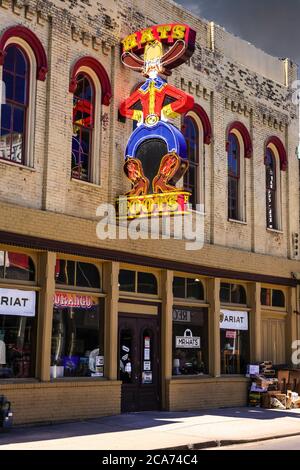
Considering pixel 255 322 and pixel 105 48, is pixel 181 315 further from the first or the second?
pixel 105 48

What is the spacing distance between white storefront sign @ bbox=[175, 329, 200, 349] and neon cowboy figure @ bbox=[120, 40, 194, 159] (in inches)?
207

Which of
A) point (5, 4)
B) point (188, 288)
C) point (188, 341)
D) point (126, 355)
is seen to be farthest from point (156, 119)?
point (188, 341)

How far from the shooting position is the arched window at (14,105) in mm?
15203

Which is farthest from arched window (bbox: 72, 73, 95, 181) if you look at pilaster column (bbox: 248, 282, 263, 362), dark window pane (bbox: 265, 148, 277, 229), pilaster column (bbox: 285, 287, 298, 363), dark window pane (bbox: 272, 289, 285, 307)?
pilaster column (bbox: 285, 287, 298, 363)

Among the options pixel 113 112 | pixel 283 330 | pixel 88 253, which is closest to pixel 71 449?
pixel 88 253

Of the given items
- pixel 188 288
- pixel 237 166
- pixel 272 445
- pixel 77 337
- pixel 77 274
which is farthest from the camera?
pixel 237 166

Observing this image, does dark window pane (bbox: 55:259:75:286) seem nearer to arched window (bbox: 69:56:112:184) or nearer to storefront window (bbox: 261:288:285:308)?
arched window (bbox: 69:56:112:184)

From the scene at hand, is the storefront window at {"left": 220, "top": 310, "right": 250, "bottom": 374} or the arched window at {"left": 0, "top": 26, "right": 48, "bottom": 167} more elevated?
the arched window at {"left": 0, "top": 26, "right": 48, "bottom": 167}

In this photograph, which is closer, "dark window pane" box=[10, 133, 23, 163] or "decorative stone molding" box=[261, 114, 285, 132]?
"dark window pane" box=[10, 133, 23, 163]

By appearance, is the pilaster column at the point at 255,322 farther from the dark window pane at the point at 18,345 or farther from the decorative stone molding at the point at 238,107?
the dark window pane at the point at 18,345

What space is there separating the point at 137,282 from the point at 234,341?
4.64m

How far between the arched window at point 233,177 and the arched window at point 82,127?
19.3ft

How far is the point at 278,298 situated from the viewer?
75.9ft

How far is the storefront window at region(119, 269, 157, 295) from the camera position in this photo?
17516mm
